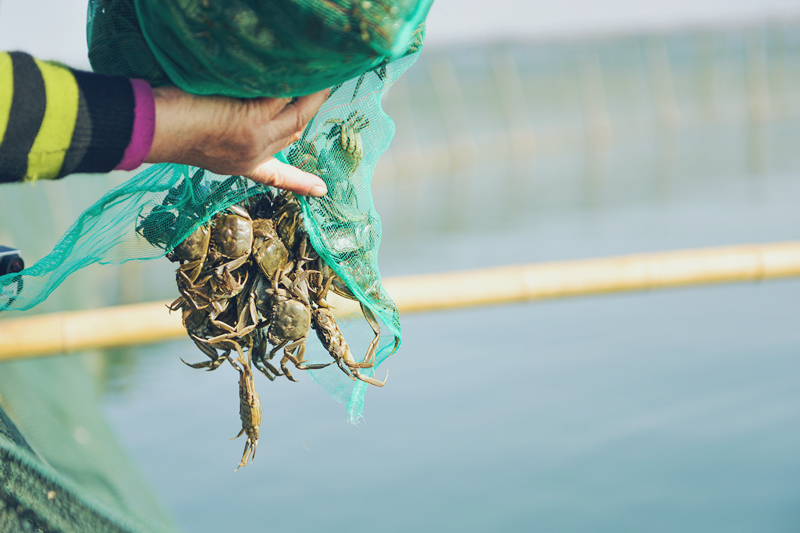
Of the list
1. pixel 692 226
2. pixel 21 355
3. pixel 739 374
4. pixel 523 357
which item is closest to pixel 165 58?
pixel 21 355

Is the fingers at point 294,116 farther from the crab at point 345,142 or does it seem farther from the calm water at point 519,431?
the calm water at point 519,431

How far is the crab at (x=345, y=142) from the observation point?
699 millimetres

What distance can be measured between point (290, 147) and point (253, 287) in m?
0.14

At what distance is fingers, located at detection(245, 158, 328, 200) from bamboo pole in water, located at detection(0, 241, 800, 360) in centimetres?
61

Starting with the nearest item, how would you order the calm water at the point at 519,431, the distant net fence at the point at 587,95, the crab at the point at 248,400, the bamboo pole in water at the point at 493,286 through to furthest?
1. the crab at the point at 248,400
2. the bamboo pole in water at the point at 493,286
3. the calm water at the point at 519,431
4. the distant net fence at the point at 587,95

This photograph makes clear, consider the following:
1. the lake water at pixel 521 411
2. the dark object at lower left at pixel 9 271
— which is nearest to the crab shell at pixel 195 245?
the dark object at lower left at pixel 9 271

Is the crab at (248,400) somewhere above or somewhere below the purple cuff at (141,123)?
below

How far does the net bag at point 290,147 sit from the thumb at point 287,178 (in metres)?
0.02

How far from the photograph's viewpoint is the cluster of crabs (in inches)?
25.4

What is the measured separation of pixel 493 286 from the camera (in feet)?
4.43

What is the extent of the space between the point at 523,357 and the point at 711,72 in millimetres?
8694

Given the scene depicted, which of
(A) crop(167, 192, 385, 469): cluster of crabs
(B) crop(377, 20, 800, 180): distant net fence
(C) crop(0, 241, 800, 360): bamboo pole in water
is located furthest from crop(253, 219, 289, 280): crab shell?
(B) crop(377, 20, 800, 180): distant net fence

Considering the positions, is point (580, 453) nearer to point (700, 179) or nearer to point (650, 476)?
point (650, 476)

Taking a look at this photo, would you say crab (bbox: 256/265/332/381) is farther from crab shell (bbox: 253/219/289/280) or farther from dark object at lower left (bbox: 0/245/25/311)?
dark object at lower left (bbox: 0/245/25/311)
